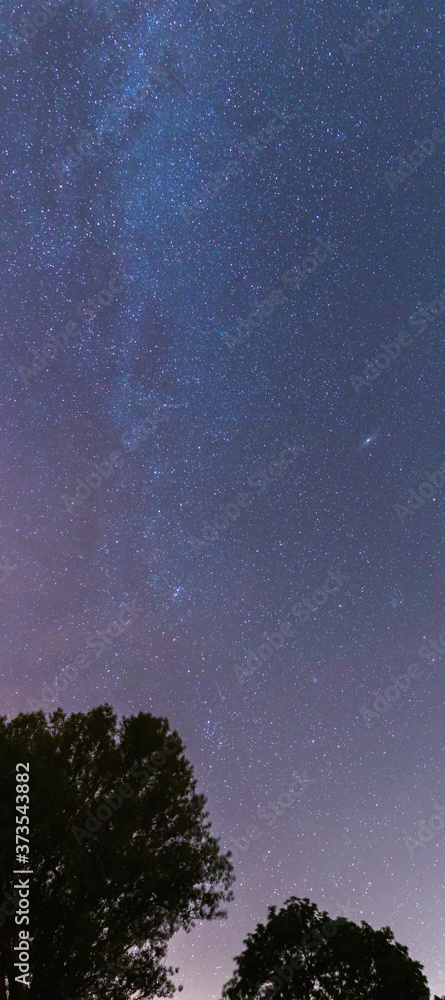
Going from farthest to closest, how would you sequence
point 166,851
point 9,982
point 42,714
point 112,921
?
point 42,714
point 166,851
point 112,921
point 9,982

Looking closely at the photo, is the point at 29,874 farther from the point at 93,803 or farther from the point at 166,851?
the point at 166,851

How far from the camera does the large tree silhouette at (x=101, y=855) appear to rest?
16.1m

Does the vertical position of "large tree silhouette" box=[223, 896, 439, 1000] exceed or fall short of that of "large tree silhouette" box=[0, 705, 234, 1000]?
it falls short

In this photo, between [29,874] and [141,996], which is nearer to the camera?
[29,874]

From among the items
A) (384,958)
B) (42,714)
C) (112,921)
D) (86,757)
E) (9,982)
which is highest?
(42,714)

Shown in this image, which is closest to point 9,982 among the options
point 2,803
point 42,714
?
point 2,803

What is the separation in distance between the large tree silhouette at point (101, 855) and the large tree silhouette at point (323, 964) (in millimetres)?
1926

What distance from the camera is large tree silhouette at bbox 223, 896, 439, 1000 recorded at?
56.0ft

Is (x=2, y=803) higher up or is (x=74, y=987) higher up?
(x=2, y=803)

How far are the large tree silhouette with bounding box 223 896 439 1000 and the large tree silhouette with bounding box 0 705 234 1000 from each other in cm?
193

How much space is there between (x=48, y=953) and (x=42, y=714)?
21.6 feet

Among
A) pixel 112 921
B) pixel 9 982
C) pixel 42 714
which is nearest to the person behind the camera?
pixel 9 982

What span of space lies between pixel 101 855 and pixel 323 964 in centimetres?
745

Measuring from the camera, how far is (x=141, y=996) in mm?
18797
